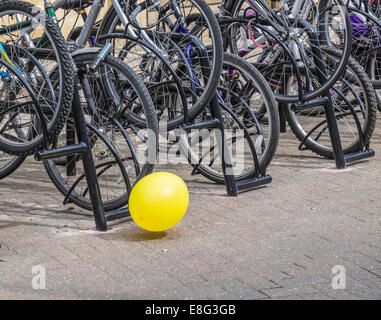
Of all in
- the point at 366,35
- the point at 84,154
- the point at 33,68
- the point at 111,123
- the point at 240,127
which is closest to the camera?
the point at 84,154

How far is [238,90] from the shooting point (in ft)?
23.0

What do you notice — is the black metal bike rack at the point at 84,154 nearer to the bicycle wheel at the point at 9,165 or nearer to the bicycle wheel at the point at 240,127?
the bicycle wheel at the point at 240,127

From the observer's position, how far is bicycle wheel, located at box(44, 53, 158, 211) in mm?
5270

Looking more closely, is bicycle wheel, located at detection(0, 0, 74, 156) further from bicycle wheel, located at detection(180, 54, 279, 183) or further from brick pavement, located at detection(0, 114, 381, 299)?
bicycle wheel, located at detection(180, 54, 279, 183)

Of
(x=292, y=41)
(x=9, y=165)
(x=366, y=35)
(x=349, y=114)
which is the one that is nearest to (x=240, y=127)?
(x=292, y=41)

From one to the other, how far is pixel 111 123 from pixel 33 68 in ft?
2.18

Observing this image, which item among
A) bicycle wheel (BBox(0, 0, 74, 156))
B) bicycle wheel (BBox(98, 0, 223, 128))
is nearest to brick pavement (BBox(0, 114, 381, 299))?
bicycle wheel (BBox(0, 0, 74, 156))

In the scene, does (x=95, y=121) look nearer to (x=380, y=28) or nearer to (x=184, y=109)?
(x=184, y=109)

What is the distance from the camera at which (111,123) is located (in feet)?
18.8

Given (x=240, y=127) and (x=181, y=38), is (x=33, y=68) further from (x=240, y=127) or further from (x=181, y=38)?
(x=240, y=127)

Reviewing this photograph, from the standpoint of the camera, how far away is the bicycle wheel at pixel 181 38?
5.66 meters

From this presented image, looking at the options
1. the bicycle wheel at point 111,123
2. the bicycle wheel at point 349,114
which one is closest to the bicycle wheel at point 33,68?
the bicycle wheel at point 111,123

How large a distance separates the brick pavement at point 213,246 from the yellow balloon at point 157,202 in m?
0.11

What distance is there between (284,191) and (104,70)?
4.94ft
